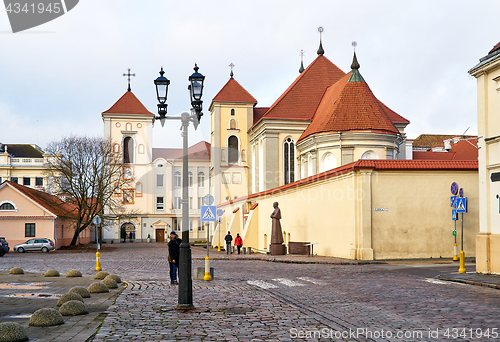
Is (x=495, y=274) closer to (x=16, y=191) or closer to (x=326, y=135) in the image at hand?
(x=326, y=135)

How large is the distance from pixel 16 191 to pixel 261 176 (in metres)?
24.5

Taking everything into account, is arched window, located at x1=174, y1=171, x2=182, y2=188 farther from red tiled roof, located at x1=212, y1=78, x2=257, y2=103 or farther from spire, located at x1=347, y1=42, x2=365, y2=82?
spire, located at x1=347, y1=42, x2=365, y2=82

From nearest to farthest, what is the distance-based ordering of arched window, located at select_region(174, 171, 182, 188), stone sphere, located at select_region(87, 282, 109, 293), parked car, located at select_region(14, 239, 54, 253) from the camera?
1. stone sphere, located at select_region(87, 282, 109, 293)
2. parked car, located at select_region(14, 239, 54, 253)
3. arched window, located at select_region(174, 171, 182, 188)

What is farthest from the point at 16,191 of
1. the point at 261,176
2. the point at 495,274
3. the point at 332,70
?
the point at 495,274

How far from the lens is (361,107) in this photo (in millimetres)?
45750

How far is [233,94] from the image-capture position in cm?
7238

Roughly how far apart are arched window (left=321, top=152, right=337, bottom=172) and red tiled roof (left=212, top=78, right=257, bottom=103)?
90.8 feet

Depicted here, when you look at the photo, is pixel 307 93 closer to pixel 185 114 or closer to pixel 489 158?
pixel 489 158

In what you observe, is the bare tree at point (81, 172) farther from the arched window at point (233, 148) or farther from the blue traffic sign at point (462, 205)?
the blue traffic sign at point (462, 205)

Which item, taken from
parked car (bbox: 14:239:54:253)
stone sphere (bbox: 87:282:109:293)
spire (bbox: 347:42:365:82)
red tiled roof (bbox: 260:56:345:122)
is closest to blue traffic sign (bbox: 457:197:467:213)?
stone sphere (bbox: 87:282:109:293)

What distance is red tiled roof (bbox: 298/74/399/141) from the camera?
44344mm

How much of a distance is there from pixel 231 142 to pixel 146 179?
2157 centimetres

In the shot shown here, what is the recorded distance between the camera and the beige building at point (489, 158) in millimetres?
17781

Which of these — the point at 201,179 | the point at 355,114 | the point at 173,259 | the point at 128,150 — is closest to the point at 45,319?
the point at 173,259
